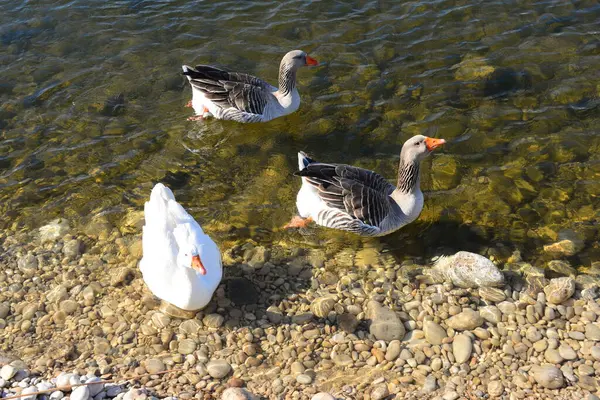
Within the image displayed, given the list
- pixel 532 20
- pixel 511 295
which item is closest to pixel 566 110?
pixel 532 20

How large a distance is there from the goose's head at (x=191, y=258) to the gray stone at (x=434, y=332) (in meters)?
2.56

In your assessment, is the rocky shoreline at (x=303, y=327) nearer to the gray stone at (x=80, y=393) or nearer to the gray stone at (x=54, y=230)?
the gray stone at (x=80, y=393)

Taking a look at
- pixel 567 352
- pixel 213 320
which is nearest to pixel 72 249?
pixel 213 320

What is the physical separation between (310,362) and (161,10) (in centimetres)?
910

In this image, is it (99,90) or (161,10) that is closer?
(99,90)

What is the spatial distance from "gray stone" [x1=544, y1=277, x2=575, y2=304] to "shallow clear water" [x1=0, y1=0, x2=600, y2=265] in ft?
1.98

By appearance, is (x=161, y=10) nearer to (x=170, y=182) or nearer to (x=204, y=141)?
(x=204, y=141)

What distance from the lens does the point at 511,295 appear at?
22.9ft

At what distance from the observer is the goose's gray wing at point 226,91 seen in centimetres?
975

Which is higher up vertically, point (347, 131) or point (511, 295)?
point (347, 131)

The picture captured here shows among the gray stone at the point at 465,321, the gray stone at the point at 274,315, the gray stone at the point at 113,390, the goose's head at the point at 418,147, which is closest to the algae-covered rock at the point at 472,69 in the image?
the goose's head at the point at 418,147

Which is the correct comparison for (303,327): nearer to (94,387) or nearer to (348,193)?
(348,193)

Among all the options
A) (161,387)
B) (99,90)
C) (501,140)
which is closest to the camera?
(161,387)

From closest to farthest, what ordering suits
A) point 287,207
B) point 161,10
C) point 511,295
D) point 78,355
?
point 78,355 → point 511,295 → point 287,207 → point 161,10
